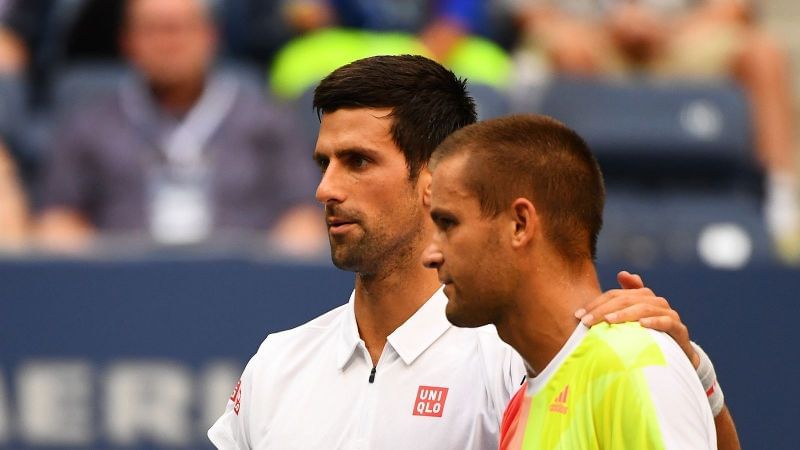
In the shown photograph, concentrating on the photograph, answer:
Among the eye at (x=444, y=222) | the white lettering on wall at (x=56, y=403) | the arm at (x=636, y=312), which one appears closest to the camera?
the arm at (x=636, y=312)

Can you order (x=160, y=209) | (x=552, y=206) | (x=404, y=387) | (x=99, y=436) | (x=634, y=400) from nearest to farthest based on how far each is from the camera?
(x=634, y=400) → (x=552, y=206) → (x=404, y=387) → (x=99, y=436) → (x=160, y=209)

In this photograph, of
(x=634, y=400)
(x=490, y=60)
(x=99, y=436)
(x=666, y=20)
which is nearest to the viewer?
(x=634, y=400)

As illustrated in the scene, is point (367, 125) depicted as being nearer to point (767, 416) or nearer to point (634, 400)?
point (634, 400)

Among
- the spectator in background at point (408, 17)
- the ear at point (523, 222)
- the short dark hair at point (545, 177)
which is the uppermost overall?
the spectator in background at point (408, 17)

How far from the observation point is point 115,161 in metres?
6.35

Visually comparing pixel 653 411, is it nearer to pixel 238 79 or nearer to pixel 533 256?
pixel 533 256

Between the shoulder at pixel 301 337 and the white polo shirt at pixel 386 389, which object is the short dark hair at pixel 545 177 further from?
the shoulder at pixel 301 337

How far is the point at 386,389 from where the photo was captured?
118 inches

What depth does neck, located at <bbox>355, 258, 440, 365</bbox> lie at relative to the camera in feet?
10.1

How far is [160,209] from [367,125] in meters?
3.44

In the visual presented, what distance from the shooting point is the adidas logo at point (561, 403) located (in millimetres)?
2516

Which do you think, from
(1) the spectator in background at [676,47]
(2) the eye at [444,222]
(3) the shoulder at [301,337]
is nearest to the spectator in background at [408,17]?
(1) the spectator in background at [676,47]

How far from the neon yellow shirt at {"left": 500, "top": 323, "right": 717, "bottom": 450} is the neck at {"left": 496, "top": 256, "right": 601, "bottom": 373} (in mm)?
32

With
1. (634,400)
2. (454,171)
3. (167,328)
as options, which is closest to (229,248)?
(167,328)
